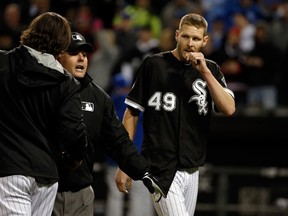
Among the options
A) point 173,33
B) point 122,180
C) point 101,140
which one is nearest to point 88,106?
point 101,140

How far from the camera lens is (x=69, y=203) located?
6301 millimetres

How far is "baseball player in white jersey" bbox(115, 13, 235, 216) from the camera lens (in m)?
6.56

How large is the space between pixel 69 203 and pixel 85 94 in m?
0.78

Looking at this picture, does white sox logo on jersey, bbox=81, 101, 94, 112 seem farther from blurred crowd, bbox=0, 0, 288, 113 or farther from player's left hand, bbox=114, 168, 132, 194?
blurred crowd, bbox=0, 0, 288, 113

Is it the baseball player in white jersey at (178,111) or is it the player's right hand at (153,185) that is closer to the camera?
the player's right hand at (153,185)

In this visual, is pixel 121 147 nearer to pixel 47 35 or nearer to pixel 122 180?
pixel 122 180

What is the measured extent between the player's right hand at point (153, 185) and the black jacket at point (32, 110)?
0.79 metres

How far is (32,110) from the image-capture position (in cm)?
558

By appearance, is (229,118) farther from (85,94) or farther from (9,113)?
(9,113)

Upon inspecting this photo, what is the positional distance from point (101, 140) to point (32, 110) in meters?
1.02

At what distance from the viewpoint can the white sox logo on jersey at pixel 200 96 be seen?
6680 millimetres

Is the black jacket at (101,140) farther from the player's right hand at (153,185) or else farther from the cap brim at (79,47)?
the cap brim at (79,47)

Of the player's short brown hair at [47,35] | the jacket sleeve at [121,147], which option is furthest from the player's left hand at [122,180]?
the player's short brown hair at [47,35]

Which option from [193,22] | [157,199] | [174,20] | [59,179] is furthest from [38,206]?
[174,20]
